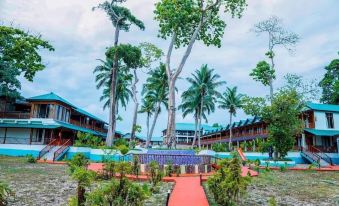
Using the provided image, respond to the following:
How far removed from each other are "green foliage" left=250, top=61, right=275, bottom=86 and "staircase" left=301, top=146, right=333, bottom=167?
8.84 m

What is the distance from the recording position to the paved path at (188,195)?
8219 mm

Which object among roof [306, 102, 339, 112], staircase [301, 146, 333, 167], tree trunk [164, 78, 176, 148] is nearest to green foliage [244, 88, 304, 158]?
staircase [301, 146, 333, 167]

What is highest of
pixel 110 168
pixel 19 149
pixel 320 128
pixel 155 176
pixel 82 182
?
→ pixel 320 128

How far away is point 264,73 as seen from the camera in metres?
33.6

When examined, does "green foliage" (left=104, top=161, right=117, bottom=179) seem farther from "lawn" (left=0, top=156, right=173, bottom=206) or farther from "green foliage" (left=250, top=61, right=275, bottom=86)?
"green foliage" (left=250, top=61, right=275, bottom=86)

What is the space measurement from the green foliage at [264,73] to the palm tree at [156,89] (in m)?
14.1

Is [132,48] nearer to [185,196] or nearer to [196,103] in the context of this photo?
[196,103]

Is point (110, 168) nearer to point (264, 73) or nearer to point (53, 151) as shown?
point (53, 151)

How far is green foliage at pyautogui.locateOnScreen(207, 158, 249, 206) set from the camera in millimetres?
7760

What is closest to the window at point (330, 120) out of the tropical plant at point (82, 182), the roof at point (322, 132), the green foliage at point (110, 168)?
the roof at point (322, 132)

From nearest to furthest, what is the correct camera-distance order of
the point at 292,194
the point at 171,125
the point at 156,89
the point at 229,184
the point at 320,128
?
the point at 229,184
the point at 292,194
the point at 171,125
the point at 320,128
the point at 156,89

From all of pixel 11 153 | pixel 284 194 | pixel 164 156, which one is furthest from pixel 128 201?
pixel 11 153

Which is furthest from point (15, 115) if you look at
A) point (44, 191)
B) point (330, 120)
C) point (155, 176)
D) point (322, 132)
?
point (330, 120)

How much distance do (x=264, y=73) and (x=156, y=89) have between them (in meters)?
17.1
